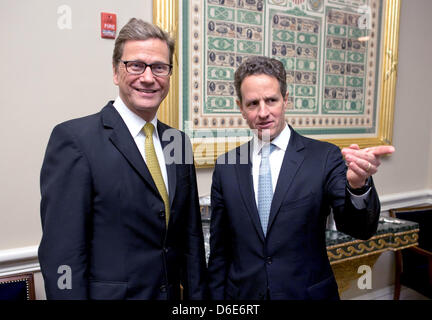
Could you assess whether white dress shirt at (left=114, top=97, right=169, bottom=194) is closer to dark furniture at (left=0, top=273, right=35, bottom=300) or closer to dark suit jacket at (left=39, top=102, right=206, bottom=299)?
dark suit jacket at (left=39, top=102, right=206, bottom=299)

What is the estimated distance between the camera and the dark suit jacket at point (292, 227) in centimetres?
133

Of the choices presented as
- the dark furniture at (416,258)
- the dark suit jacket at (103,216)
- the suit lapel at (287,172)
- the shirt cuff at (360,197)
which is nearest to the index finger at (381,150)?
the shirt cuff at (360,197)

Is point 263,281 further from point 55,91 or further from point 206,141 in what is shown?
point 55,91

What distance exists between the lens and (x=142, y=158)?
4.12 ft

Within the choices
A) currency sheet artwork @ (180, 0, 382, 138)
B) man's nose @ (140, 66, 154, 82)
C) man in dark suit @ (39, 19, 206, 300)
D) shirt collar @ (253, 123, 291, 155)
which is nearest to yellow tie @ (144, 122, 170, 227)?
man in dark suit @ (39, 19, 206, 300)

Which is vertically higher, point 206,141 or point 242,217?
point 206,141

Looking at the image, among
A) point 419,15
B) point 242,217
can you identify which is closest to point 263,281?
point 242,217

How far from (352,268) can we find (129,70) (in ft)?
6.84

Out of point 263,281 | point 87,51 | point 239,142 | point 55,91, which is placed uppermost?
point 87,51

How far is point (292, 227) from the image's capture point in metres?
1.34

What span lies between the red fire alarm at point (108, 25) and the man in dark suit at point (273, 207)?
1036mm

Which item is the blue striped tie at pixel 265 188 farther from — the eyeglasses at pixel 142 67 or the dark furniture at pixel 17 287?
the dark furniture at pixel 17 287

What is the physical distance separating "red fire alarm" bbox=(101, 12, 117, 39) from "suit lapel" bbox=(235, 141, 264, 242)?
1.17 metres
